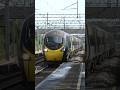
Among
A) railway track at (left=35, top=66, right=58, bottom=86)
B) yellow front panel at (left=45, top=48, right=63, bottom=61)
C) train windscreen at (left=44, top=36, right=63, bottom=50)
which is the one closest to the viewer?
railway track at (left=35, top=66, right=58, bottom=86)

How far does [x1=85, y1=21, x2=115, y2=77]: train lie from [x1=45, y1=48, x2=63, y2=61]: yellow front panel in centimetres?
1805

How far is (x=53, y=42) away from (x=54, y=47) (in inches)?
13.5

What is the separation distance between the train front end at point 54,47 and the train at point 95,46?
17802 mm

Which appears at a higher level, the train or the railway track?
the train

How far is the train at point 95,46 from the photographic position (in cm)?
640

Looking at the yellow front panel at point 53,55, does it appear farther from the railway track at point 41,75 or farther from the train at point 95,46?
the train at point 95,46

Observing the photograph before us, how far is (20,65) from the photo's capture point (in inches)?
255

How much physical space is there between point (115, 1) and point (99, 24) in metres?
0.48

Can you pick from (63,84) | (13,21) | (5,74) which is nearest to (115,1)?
(13,21)

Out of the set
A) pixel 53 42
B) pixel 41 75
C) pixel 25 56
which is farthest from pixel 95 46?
pixel 53 42

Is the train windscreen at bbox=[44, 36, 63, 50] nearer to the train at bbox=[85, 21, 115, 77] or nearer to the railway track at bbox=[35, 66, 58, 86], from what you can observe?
the railway track at bbox=[35, 66, 58, 86]

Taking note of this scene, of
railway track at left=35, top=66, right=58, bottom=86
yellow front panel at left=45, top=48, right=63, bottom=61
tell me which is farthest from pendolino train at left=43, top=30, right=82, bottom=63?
railway track at left=35, top=66, right=58, bottom=86

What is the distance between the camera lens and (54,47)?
24594 millimetres

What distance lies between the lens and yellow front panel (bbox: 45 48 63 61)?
80.7 ft
